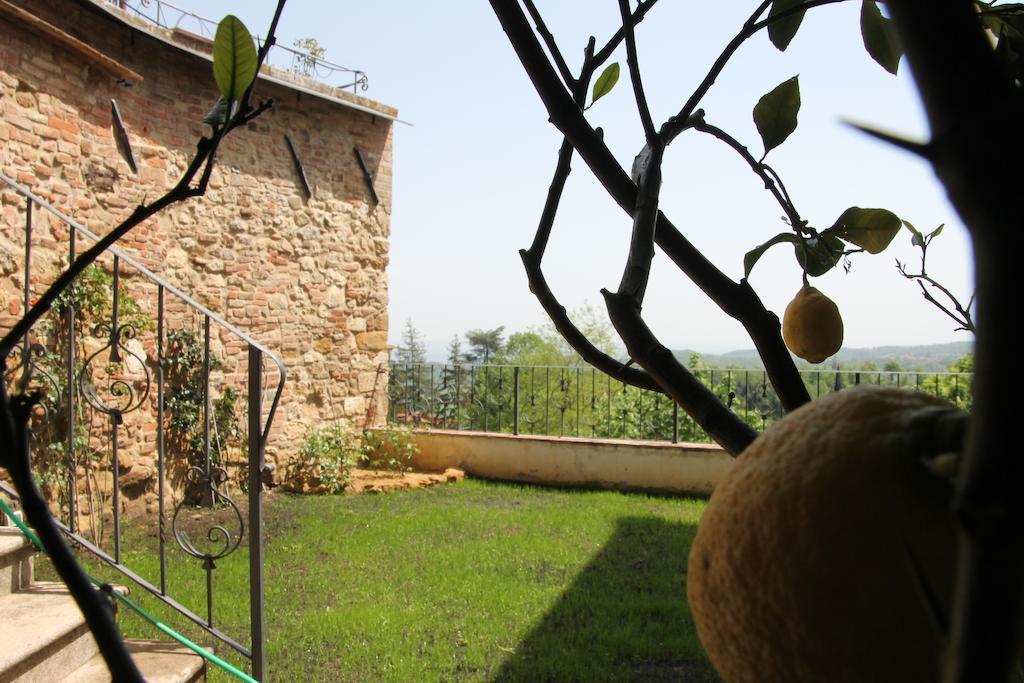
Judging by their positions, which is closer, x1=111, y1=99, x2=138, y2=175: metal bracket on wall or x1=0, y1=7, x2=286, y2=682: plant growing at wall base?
x1=0, y1=7, x2=286, y2=682: plant growing at wall base

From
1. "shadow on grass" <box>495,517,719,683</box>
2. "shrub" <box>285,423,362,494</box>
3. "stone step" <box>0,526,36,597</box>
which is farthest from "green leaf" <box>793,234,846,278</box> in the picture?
"shrub" <box>285,423,362,494</box>

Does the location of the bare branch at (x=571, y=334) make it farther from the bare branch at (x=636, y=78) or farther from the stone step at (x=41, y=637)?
the stone step at (x=41, y=637)

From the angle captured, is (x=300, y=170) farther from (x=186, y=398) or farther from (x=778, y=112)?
(x=778, y=112)

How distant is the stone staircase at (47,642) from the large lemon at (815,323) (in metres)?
2.39

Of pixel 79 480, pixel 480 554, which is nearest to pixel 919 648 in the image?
pixel 480 554

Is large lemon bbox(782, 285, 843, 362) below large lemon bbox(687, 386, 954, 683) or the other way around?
the other way around

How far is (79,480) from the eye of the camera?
498 centimetres

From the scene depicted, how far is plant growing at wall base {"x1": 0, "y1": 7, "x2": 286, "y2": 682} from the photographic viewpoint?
0.63 ft

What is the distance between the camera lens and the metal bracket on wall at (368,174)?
313 inches

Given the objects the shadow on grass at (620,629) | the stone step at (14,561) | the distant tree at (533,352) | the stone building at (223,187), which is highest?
the stone building at (223,187)

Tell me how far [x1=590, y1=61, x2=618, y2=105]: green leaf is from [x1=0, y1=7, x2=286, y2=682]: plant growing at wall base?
396 mm

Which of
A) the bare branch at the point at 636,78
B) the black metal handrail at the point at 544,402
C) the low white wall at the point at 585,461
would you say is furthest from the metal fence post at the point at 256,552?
the black metal handrail at the point at 544,402

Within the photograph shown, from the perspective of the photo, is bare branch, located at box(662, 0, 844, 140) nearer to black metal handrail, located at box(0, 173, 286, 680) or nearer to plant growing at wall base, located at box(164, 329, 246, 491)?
black metal handrail, located at box(0, 173, 286, 680)

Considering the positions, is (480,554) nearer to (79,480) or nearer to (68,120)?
(79,480)
